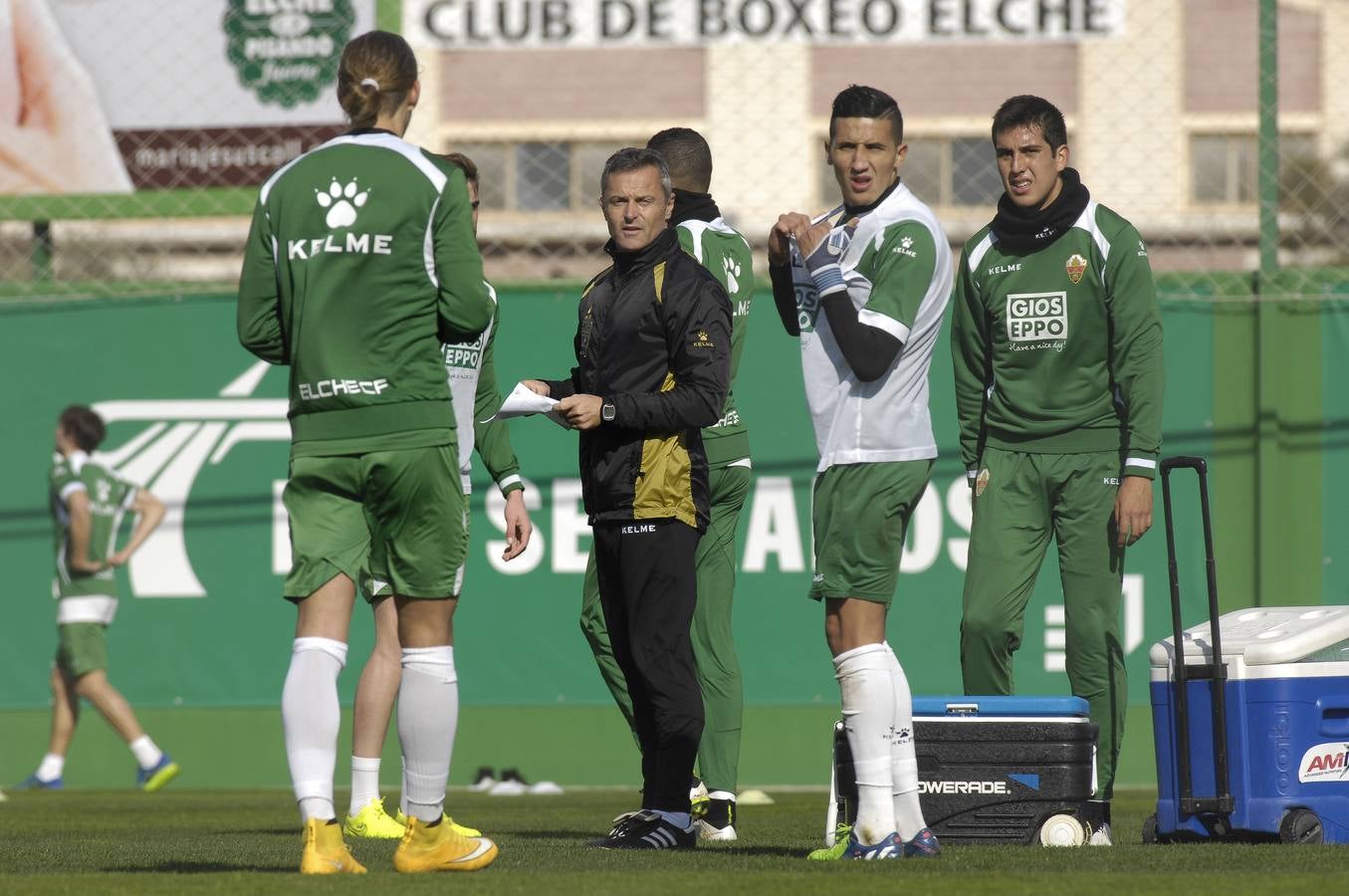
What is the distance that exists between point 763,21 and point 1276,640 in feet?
16.5

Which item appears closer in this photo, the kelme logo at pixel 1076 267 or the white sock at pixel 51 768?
the kelme logo at pixel 1076 267

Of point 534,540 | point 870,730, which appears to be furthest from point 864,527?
point 534,540

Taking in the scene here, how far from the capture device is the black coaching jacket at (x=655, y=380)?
5473mm

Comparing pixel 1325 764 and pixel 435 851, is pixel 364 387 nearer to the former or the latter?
pixel 435 851

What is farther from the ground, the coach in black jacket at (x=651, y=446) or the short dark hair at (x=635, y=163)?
the short dark hair at (x=635, y=163)

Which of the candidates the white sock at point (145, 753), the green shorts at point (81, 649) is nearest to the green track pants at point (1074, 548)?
the white sock at point (145, 753)

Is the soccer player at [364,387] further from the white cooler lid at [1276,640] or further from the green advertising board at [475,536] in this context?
the green advertising board at [475,536]

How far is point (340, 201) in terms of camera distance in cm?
480

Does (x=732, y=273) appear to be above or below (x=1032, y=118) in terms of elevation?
below

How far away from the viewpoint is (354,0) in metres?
10.2

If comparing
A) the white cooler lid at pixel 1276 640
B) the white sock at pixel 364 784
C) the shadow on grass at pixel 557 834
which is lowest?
the shadow on grass at pixel 557 834

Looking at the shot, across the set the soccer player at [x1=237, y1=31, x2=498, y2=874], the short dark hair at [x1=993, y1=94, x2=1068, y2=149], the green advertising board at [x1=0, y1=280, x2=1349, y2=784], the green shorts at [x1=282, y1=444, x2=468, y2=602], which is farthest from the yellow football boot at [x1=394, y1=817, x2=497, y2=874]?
the green advertising board at [x1=0, y1=280, x2=1349, y2=784]

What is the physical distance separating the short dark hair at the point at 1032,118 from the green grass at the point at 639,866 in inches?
87.7

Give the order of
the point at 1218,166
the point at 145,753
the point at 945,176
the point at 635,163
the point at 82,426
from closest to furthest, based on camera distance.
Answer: the point at 635,163
the point at 145,753
the point at 82,426
the point at 945,176
the point at 1218,166
